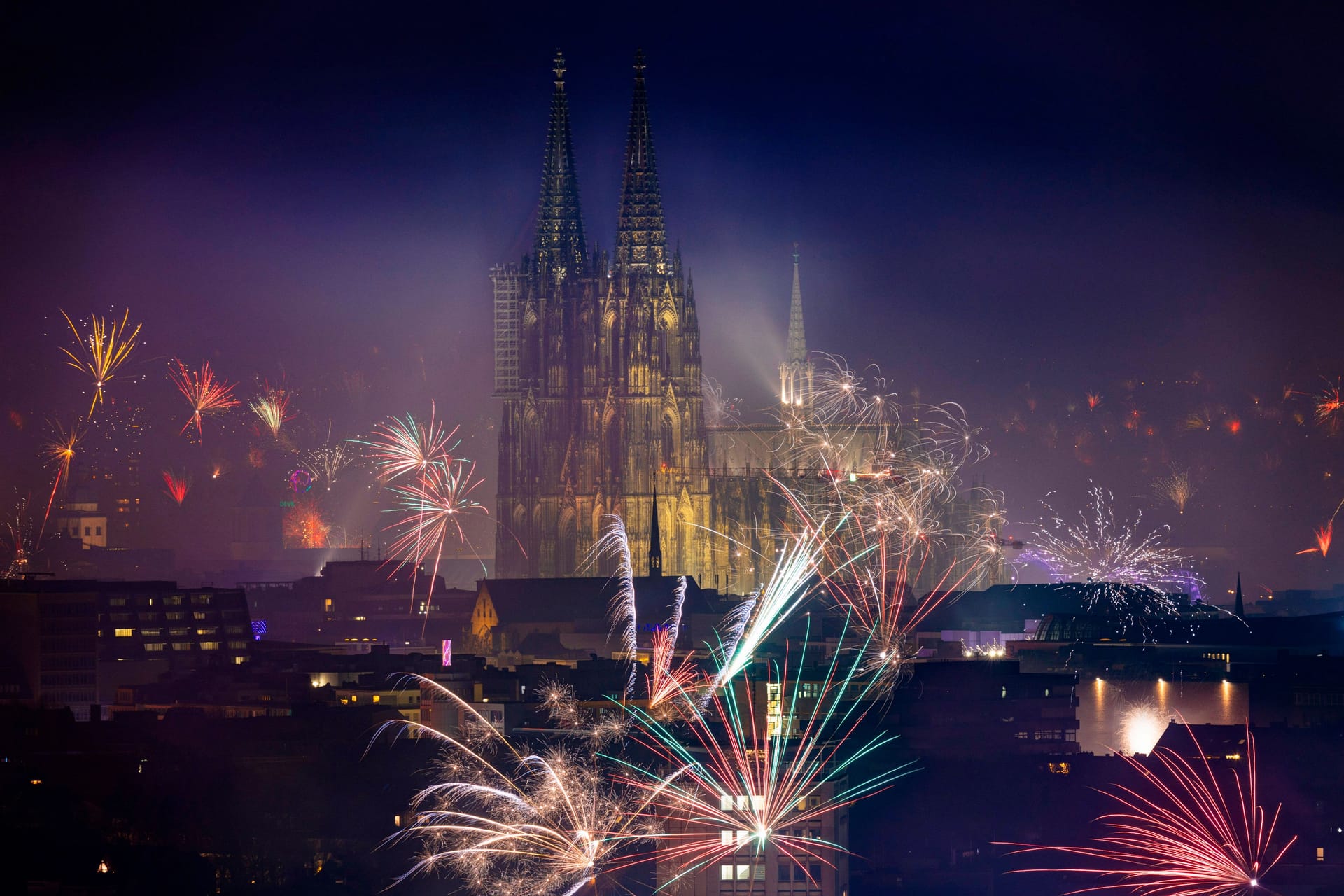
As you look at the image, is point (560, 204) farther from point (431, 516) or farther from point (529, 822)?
point (529, 822)

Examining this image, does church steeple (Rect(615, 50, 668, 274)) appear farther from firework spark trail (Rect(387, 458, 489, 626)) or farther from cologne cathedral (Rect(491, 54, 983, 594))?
firework spark trail (Rect(387, 458, 489, 626))

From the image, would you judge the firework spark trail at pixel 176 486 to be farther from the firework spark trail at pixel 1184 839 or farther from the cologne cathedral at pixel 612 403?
the firework spark trail at pixel 1184 839

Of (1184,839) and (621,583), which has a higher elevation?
(621,583)

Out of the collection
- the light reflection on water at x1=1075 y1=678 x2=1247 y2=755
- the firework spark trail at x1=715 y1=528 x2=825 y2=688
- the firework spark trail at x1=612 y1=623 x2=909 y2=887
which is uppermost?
the firework spark trail at x1=715 y1=528 x2=825 y2=688

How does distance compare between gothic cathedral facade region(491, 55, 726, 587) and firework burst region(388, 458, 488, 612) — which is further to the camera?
firework burst region(388, 458, 488, 612)

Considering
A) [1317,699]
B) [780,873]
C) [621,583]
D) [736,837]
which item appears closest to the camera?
[736,837]

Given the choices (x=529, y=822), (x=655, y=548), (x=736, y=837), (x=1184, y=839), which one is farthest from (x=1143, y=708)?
(x=736, y=837)

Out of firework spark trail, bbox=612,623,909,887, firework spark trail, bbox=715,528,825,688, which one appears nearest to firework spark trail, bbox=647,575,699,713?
firework spark trail, bbox=612,623,909,887
